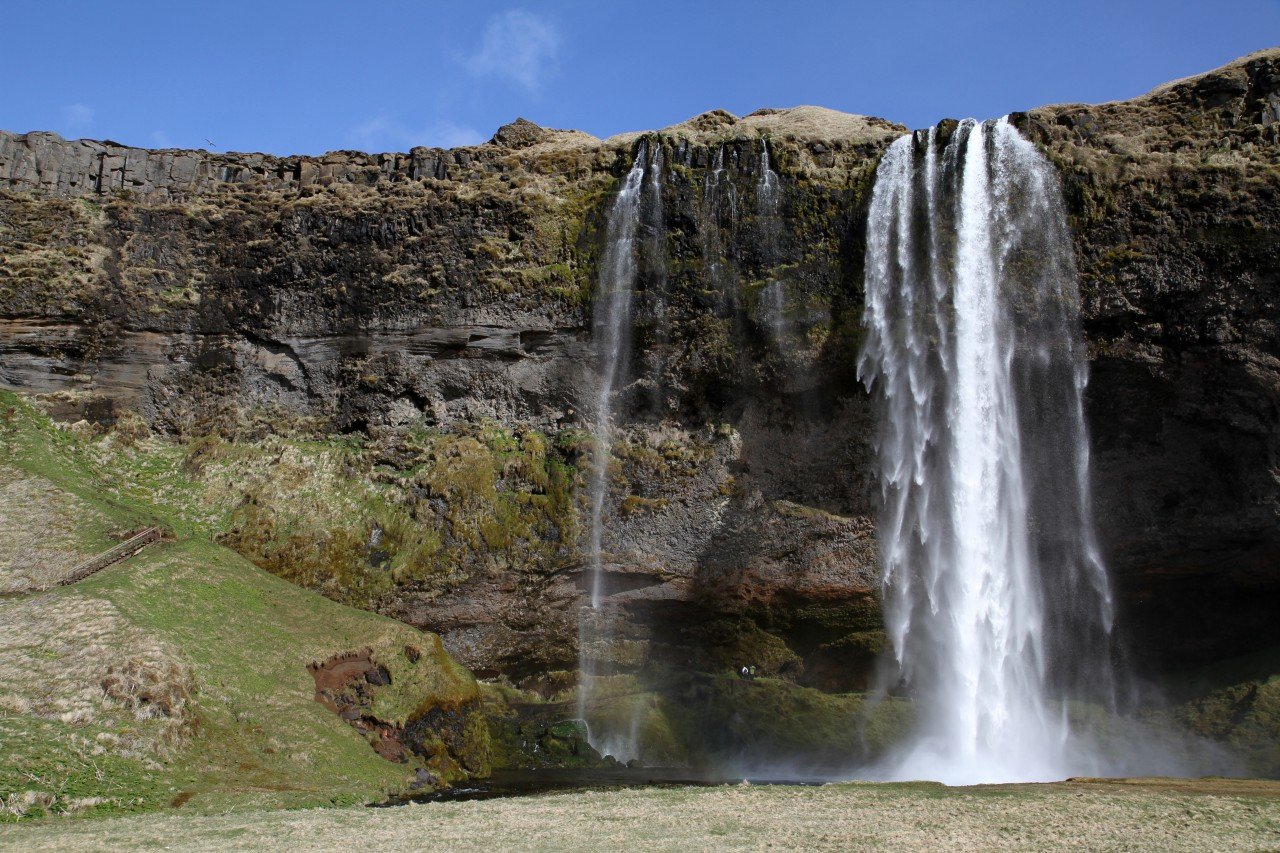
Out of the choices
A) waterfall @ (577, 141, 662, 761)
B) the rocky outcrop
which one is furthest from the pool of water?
the rocky outcrop

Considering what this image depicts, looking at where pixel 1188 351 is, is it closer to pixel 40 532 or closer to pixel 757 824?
pixel 757 824

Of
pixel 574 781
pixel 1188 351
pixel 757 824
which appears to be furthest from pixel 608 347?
pixel 757 824

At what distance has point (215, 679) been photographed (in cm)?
Result: 2275

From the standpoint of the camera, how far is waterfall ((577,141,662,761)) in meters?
32.4

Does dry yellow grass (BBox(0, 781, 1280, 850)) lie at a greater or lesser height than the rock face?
lesser

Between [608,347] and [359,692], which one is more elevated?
[608,347]

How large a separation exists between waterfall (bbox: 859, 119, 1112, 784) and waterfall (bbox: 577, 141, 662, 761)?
7646mm

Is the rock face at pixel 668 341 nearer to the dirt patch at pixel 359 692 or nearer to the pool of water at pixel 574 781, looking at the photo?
the dirt patch at pixel 359 692

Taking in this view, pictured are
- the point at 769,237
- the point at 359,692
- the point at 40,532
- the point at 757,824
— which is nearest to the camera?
the point at 757,824

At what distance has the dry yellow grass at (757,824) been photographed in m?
14.0

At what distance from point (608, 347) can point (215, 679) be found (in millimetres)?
16236

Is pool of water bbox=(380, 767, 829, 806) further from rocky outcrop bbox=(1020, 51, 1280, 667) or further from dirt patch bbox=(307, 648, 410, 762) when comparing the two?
rocky outcrop bbox=(1020, 51, 1280, 667)

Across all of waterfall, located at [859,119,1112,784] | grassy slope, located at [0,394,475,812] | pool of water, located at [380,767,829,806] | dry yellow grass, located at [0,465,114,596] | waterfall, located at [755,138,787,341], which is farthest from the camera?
waterfall, located at [755,138,787,341]

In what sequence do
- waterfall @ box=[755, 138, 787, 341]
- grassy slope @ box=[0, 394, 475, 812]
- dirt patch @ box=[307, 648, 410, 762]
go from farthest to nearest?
waterfall @ box=[755, 138, 787, 341], dirt patch @ box=[307, 648, 410, 762], grassy slope @ box=[0, 394, 475, 812]
